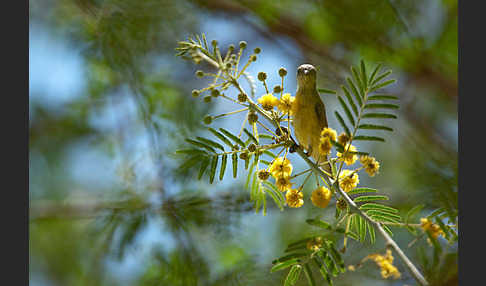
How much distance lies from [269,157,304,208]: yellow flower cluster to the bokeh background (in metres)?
0.32

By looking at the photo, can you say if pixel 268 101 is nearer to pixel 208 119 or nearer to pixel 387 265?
pixel 208 119

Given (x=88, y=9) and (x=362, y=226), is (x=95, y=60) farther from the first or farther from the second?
(x=362, y=226)

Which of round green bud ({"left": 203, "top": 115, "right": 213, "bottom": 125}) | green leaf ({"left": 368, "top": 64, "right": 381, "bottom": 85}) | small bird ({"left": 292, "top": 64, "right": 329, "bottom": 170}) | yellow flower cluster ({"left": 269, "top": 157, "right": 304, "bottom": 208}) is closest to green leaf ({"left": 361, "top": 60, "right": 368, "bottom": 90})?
green leaf ({"left": 368, "top": 64, "right": 381, "bottom": 85})

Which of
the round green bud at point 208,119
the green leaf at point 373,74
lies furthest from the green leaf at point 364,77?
the round green bud at point 208,119

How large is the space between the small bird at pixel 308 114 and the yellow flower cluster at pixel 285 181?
3.1 inches

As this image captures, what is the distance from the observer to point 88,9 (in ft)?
6.45

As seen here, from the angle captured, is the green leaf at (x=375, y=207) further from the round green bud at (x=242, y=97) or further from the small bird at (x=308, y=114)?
the round green bud at (x=242, y=97)

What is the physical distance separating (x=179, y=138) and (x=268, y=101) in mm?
1034

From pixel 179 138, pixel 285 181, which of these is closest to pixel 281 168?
pixel 285 181

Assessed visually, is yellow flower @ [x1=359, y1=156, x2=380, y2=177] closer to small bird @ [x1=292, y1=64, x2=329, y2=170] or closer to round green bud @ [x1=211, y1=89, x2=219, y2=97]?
small bird @ [x1=292, y1=64, x2=329, y2=170]

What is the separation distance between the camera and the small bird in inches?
37.4

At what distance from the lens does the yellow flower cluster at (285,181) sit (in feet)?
2.98

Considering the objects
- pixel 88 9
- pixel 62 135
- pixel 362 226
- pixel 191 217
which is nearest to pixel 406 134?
pixel 191 217

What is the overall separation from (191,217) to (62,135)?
150cm
